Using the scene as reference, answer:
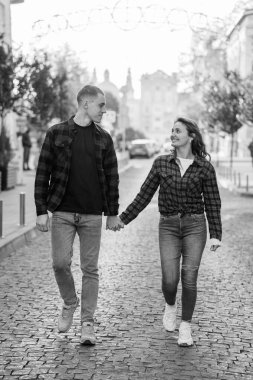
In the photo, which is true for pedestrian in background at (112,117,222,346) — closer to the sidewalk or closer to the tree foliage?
the sidewalk

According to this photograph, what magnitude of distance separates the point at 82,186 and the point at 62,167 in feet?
0.61

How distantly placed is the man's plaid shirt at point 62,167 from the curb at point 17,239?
4.57 m

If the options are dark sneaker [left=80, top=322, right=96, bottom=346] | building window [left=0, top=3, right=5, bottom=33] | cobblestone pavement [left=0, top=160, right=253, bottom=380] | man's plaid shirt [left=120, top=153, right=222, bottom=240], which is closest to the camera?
cobblestone pavement [left=0, top=160, right=253, bottom=380]

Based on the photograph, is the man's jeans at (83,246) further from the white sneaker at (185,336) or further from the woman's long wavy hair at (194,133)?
the woman's long wavy hair at (194,133)

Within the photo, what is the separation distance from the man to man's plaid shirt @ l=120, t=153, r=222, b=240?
1.07ft

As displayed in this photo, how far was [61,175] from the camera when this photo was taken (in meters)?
5.40

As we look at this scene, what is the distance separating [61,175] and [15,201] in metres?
13.1

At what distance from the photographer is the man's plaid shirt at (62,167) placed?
17.7 ft

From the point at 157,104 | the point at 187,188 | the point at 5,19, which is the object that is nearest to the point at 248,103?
the point at 5,19

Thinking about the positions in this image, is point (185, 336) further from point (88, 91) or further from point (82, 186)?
point (88, 91)

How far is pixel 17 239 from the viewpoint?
11.3m

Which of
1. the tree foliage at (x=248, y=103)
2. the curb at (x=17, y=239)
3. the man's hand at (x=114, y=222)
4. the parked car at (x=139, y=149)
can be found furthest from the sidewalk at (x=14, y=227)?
the parked car at (x=139, y=149)

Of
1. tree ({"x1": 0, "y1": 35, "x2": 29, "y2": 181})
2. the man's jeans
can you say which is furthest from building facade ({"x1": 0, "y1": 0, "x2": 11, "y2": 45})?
the man's jeans

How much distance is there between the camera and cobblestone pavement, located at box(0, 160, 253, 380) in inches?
191
